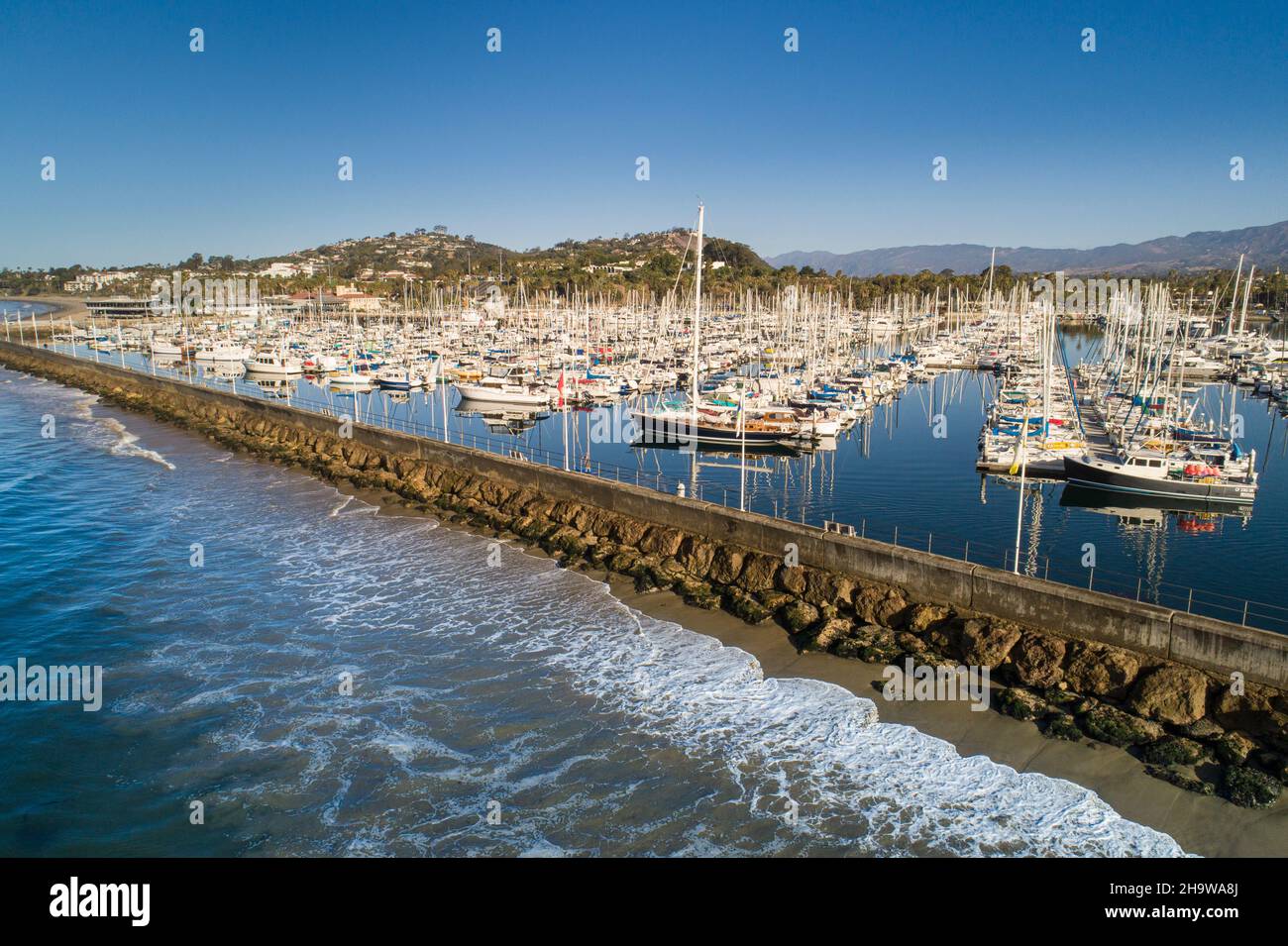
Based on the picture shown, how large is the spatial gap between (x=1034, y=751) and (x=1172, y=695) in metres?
3.18

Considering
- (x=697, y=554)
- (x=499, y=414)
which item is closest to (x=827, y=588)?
(x=697, y=554)

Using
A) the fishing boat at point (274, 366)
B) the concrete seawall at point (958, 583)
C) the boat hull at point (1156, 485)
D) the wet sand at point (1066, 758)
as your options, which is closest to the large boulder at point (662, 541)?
the concrete seawall at point (958, 583)

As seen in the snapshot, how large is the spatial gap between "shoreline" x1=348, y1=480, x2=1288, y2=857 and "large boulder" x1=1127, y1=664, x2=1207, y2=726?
1.44 meters

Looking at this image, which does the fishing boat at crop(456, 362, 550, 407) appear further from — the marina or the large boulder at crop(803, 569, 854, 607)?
the large boulder at crop(803, 569, 854, 607)

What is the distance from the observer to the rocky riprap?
14398 millimetres

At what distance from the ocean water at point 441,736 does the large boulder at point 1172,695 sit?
3030 mm

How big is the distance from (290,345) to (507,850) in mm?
95499

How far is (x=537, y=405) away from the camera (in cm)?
5819

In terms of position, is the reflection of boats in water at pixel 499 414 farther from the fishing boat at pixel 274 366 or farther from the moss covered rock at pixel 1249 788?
the moss covered rock at pixel 1249 788

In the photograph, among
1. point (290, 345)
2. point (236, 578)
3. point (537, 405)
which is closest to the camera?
point (236, 578)

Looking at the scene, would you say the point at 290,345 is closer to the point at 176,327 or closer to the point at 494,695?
the point at 176,327

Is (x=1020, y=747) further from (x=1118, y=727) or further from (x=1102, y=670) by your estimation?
(x=1102, y=670)

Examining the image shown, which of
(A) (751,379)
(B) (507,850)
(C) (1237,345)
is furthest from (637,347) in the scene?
(B) (507,850)

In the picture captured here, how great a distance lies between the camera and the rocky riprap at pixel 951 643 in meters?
14.4
